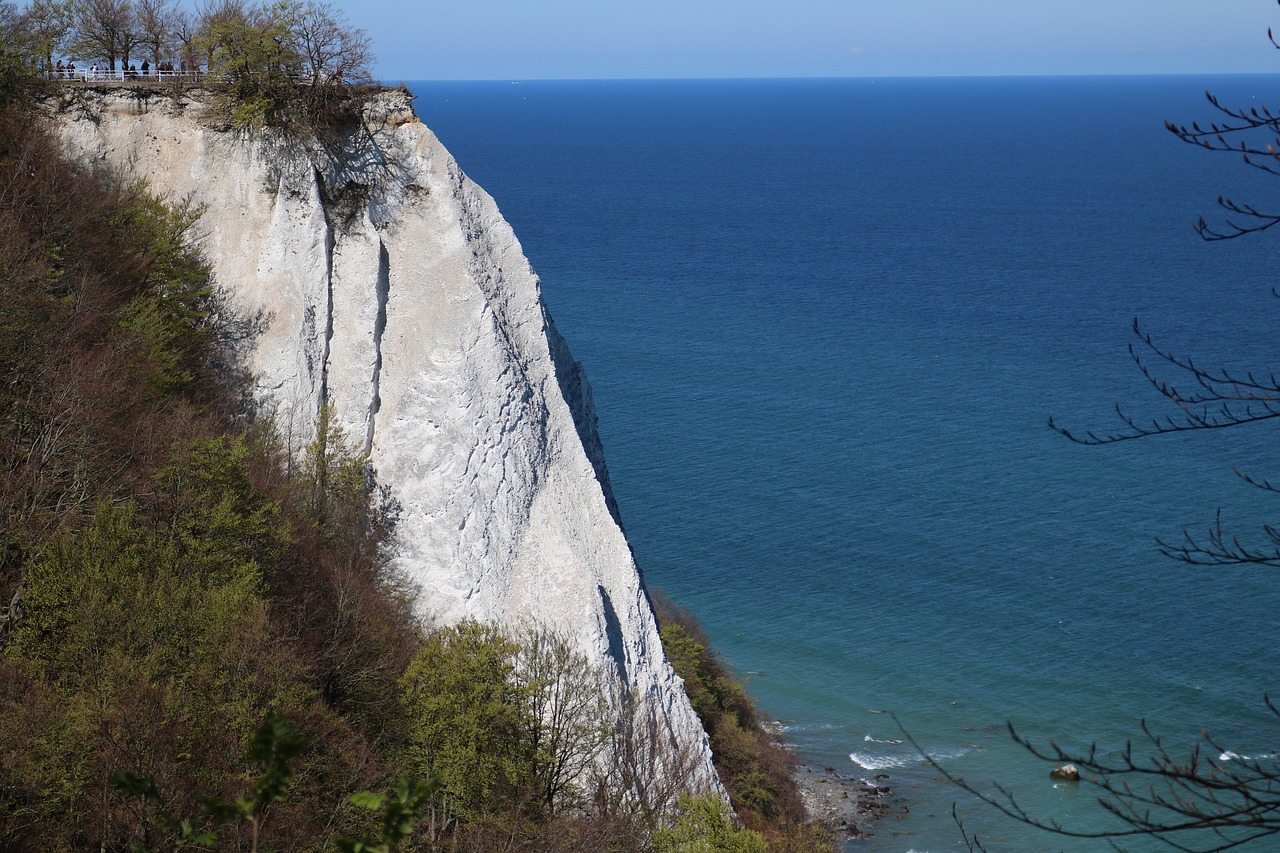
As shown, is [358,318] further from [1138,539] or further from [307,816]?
[1138,539]

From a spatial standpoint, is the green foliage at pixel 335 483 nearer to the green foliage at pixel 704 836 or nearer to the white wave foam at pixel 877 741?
the green foliage at pixel 704 836

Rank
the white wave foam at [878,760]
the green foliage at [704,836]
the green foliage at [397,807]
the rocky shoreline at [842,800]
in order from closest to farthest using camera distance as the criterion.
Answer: the green foliage at [397,807] → the green foliage at [704,836] → the rocky shoreline at [842,800] → the white wave foam at [878,760]

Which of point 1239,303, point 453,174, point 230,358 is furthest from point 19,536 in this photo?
point 1239,303

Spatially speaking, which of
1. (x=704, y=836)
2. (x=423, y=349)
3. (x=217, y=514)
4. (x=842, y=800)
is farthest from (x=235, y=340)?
(x=842, y=800)

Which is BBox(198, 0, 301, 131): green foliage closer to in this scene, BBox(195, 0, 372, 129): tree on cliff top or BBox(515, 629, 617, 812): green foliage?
BBox(195, 0, 372, 129): tree on cliff top

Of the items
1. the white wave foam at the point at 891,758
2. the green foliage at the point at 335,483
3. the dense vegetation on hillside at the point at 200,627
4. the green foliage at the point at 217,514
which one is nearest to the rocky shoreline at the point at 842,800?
the white wave foam at the point at 891,758
